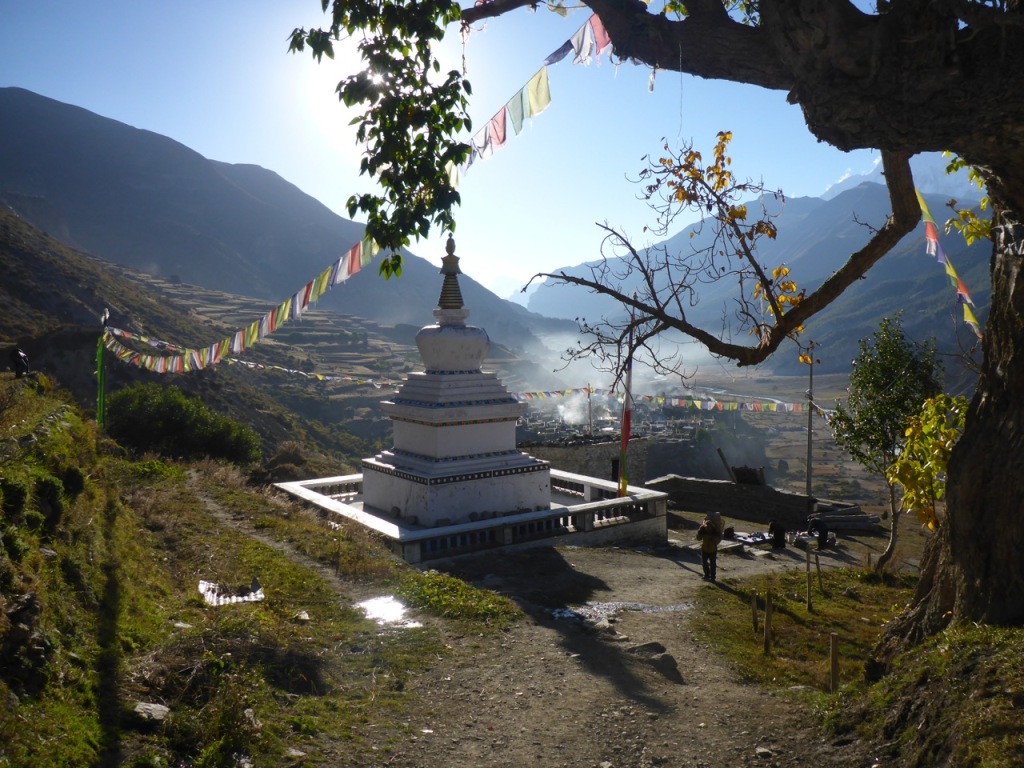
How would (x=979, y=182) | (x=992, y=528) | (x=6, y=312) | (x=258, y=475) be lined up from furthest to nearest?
1. (x=6, y=312)
2. (x=258, y=475)
3. (x=979, y=182)
4. (x=992, y=528)

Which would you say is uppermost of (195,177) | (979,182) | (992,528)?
(195,177)

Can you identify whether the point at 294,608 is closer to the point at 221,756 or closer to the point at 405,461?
the point at 221,756

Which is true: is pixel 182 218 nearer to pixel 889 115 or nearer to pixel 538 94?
pixel 538 94

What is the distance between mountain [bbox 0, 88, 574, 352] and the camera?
443ft

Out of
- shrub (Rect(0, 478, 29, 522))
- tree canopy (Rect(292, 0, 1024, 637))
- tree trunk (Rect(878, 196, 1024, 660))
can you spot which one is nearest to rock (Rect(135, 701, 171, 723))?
shrub (Rect(0, 478, 29, 522))

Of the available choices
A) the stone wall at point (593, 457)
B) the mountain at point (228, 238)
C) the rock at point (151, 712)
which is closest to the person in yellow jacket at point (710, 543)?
the rock at point (151, 712)

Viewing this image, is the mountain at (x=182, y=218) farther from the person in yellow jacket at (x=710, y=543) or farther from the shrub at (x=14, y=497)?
the shrub at (x=14, y=497)

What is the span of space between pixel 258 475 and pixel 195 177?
16449cm

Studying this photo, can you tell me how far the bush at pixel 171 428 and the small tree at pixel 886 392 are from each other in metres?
13.5

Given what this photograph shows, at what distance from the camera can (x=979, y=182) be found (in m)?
5.79

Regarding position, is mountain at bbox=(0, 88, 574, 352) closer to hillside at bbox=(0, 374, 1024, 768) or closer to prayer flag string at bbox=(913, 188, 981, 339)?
prayer flag string at bbox=(913, 188, 981, 339)

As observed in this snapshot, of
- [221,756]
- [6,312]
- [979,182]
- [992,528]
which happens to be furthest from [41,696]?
[6,312]

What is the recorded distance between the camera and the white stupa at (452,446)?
1267 centimetres

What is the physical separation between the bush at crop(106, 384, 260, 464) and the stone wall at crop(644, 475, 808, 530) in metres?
11.1
